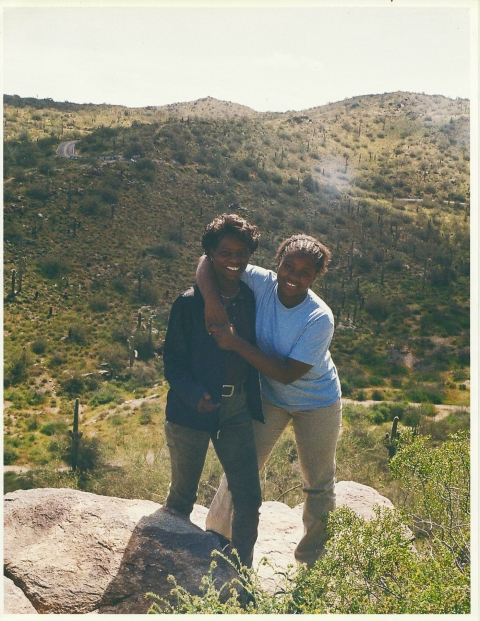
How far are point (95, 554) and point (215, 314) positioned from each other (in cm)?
180

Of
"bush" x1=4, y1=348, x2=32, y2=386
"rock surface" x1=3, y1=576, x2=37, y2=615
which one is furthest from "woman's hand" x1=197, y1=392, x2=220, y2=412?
"bush" x1=4, y1=348, x2=32, y2=386

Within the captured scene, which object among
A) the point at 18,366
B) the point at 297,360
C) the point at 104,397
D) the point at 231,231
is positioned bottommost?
the point at 104,397

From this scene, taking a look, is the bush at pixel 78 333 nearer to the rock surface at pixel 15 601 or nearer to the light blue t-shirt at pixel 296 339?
the rock surface at pixel 15 601

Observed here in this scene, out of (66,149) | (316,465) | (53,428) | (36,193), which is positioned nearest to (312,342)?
(316,465)

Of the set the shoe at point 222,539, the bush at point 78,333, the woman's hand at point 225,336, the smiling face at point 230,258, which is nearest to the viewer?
the woman's hand at point 225,336

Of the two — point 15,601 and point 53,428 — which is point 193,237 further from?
point 15,601

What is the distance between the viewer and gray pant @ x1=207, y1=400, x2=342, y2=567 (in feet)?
11.7

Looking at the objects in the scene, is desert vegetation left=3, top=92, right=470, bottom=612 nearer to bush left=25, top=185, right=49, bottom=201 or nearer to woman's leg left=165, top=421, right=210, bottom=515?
bush left=25, top=185, right=49, bottom=201

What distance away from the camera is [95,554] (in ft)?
12.0

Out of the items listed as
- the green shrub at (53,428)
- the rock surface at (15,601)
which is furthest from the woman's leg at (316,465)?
the green shrub at (53,428)

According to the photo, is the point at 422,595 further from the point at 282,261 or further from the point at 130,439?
the point at 130,439

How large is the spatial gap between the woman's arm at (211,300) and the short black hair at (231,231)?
18 centimetres

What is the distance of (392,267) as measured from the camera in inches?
1154

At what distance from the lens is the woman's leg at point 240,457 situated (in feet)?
10.9
